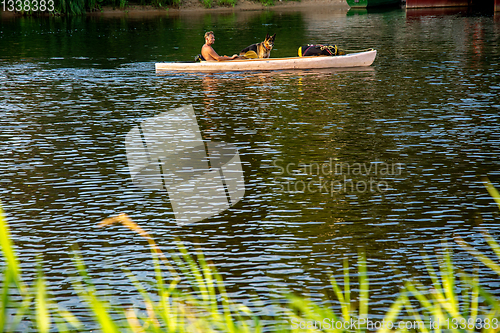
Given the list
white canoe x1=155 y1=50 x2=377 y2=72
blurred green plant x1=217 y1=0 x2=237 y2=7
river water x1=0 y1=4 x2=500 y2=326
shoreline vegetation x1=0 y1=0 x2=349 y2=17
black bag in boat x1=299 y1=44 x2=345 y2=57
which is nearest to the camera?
river water x1=0 y1=4 x2=500 y2=326

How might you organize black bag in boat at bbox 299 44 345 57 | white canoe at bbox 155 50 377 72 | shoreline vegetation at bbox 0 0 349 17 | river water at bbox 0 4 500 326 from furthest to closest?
shoreline vegetation at bbox 0 0 349 17 < black bag in boat at bbox 299 44 345 57 < white canoe at bbox 155 50 377 72 < river water at bbox 0 4 500 326

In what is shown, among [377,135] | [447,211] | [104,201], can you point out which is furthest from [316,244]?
[377,135]

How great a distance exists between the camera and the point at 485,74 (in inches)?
763

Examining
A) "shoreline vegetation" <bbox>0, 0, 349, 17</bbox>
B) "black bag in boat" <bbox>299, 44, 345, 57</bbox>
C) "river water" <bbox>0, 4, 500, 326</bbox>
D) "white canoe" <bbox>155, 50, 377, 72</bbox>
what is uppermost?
"shoreline vegetation" <bbox>0, 0, 349, 17</bbox>

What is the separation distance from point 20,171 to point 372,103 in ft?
29.9

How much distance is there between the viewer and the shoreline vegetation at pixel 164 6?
51062mm

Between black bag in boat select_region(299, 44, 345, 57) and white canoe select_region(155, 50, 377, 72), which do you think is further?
black bag in boat select_region(299, 44, 345, 57)

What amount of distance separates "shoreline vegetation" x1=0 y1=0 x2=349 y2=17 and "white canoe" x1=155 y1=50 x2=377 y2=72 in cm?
3215

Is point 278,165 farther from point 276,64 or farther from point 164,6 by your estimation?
point 164,6

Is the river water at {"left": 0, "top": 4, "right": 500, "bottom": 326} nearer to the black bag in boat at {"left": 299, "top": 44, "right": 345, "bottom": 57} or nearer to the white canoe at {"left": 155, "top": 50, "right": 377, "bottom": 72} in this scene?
the white canoe at {"left": 155, "top": 50, "right": 377, "bottom": 72}

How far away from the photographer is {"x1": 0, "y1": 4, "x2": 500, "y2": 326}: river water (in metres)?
7.07

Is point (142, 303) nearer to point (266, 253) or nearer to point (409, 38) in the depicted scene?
point (266, 253)

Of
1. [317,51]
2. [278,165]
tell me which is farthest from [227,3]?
[278,165]

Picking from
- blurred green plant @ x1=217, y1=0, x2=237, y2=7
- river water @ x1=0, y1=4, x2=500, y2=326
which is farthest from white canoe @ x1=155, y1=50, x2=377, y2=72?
blurred green plant @ x1=217, y1=0, x2=237, y2=7
